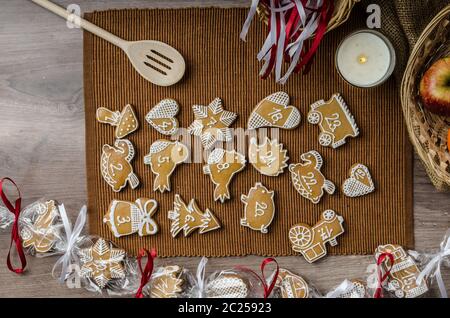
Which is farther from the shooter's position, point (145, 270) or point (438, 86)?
point (145, 270)

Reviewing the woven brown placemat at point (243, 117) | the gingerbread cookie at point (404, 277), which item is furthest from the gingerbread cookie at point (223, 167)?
the gingerbread cookie at point (404, 277)

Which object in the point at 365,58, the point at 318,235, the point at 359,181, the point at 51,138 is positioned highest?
the point at 365,58

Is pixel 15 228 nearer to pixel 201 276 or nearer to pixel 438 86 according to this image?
pixel 201 276

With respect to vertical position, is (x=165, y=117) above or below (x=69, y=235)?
above

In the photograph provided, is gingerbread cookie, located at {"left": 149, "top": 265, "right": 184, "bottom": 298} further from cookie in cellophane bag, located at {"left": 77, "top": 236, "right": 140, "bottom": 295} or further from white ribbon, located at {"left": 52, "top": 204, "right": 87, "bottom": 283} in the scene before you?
white ribbon, located at {"left": 52, "top": 204, "right": 87, "bottom": 283}

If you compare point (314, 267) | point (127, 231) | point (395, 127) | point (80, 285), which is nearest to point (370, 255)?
point (314, 267)

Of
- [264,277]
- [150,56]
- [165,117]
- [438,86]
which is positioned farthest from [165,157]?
[438,86]

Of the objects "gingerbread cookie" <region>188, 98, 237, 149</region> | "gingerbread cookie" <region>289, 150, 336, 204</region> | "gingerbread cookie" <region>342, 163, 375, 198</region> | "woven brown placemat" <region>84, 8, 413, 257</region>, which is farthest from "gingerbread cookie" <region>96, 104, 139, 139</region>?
"gingerbread cookie" <region>342, 163, 375, 198</region>
